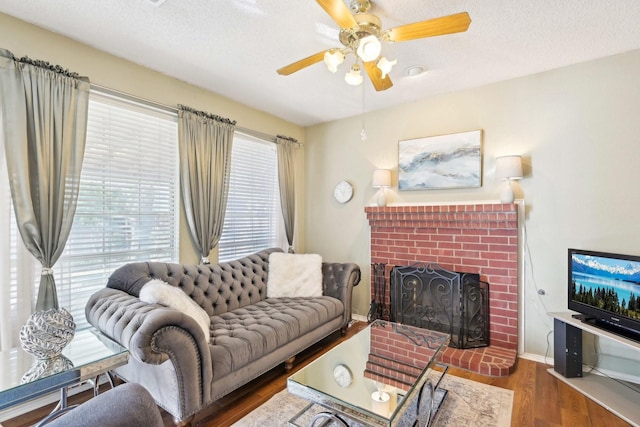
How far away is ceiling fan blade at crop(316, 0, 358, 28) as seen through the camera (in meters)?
1.45

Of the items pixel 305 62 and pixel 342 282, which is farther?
pixel 342 282

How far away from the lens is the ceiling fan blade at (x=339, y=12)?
1451mm

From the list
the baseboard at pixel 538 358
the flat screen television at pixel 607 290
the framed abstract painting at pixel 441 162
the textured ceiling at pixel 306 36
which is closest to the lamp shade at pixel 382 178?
the framed abstract painting at pixel 441 162

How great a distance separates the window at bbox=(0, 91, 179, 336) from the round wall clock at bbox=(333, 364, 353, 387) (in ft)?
6.28

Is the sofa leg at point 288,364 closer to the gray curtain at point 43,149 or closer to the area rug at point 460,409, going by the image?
the area rug at point 460,409

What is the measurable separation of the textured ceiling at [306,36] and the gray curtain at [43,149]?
401mm

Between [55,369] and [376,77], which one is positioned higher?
[376,77]

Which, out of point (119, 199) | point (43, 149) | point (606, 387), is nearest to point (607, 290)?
point (606, 387)

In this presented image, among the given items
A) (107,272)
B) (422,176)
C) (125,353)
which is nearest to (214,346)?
(125,353)

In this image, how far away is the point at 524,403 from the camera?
6.99ft

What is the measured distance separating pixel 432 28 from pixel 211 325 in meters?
2.52

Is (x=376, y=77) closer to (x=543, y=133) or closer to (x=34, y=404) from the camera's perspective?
(x=543, y=133)

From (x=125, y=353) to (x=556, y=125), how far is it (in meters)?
3.76

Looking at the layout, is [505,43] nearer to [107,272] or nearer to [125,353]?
[125,353]
